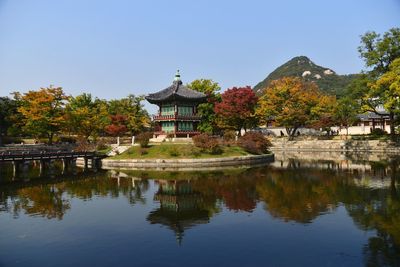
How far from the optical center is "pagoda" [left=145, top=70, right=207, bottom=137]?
66.8 meters

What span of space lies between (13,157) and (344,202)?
35870 mm

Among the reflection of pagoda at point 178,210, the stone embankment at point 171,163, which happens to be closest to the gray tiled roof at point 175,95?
the stone embankment at point 171,163

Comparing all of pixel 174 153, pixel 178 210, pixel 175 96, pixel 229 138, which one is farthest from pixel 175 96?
pixel 178 210

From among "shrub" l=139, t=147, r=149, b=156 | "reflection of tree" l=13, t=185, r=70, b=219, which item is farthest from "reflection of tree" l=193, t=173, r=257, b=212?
"shrub" l=139, t=147, r=149, b=156

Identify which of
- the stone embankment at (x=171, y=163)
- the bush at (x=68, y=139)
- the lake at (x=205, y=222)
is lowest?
the lake at (x=205, y=222)

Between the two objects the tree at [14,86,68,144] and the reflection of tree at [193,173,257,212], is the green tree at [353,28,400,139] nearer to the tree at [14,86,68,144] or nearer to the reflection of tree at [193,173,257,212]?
the reflection of tree at [193,173,257,212]

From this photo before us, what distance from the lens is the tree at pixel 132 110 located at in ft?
262

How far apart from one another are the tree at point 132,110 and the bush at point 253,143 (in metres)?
30.0

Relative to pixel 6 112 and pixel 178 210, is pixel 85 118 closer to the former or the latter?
pixel 6 112

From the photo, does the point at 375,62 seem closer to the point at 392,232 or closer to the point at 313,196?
the point at 313,196

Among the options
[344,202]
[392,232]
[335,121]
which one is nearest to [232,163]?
[344,202]

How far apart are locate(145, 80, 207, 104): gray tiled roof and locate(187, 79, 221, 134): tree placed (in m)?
4.61

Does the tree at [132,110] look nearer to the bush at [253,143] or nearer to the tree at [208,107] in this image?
the tree at [208,107]

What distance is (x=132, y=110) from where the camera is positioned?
280 ft
